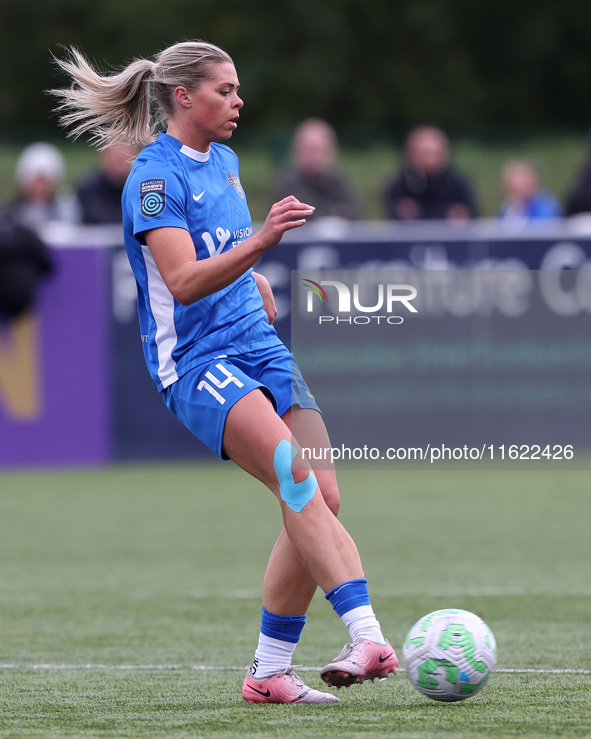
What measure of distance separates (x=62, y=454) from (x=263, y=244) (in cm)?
823

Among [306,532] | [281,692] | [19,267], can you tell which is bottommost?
[281,692]

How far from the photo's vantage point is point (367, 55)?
3472 cm

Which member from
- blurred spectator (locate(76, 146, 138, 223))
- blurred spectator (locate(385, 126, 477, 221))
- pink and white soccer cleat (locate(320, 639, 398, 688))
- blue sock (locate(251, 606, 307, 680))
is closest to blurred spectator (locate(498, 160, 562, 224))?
blurred spectator (locate(385, 126, 477, 221))

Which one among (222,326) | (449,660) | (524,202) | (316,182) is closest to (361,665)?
(449,660)

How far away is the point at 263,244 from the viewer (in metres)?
4.14

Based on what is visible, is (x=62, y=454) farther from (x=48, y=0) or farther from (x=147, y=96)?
(x=48, y=0)

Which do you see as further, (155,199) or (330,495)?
(330,495)

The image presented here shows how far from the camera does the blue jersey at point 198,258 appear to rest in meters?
4.42

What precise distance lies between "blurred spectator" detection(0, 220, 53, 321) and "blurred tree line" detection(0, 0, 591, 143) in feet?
70.8

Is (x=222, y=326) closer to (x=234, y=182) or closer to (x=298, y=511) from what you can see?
(x=234, y=182)

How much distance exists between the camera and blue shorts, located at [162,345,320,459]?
4.41 m

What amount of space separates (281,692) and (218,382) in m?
0.99

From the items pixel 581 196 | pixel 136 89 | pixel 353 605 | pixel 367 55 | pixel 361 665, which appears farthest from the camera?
pixel 367 55

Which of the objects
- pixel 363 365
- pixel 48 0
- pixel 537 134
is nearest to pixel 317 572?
pixel 363 365
